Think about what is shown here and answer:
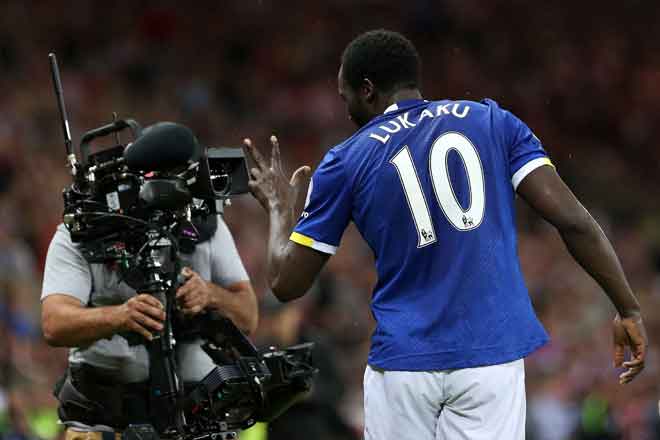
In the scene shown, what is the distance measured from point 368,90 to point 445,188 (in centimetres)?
49

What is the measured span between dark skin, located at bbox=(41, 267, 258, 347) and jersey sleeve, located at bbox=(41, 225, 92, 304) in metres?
0.03

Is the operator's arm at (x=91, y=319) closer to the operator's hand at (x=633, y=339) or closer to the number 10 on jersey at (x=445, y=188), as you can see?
the number 10 on jersey at (x=445, y=188)

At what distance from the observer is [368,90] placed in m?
4.64

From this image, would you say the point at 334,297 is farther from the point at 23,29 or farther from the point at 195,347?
the point at 23,29

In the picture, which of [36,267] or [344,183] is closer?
[344,183]

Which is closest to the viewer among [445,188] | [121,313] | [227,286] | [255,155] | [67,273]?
[445,188]

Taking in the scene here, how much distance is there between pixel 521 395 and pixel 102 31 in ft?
32.1

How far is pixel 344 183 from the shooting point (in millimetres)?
4516

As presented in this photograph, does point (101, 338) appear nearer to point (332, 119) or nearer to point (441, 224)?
point (441, 224)

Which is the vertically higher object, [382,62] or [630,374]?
[382,62]

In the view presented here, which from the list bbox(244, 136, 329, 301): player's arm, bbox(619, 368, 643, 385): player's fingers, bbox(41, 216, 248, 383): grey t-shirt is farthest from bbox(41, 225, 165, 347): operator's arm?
bbox(619, 368, 643, 385): player's fingers

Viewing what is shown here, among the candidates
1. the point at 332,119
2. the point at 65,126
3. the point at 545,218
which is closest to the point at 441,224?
the point at 545,218

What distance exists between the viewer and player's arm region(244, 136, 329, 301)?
4.59 meters

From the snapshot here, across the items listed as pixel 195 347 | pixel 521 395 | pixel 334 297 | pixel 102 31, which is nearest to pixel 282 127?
pixel 102 31
